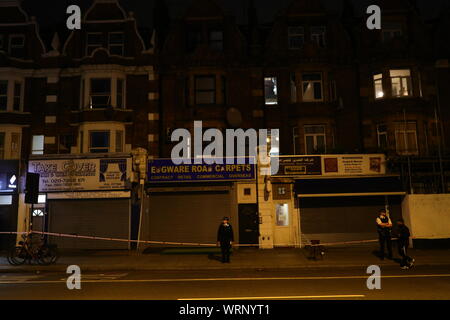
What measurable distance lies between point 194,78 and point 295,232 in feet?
34.8

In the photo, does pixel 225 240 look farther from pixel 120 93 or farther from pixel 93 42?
pixel 93 42

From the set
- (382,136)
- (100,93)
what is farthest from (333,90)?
(100,93)

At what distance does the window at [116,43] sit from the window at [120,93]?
1971 mm

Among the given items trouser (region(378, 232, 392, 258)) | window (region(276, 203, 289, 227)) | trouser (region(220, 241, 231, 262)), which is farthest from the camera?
window (region(276, 203, 289, 227))

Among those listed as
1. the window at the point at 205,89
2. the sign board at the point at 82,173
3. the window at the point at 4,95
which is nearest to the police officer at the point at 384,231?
the window at the point at 205,89

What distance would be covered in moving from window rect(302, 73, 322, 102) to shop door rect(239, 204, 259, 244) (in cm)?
739

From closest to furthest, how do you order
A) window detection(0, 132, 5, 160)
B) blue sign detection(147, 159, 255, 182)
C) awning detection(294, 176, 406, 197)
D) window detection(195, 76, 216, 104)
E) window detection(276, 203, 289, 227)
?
awning detection(294, 176, 406, 197)
blue sign detection(147, 159, 255, 182)
window detection(276, 203, 289, 227)
window detection(0, 132, 5, 160)
window detection(195, 76, 216, 104)

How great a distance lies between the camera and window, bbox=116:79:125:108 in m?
22.3

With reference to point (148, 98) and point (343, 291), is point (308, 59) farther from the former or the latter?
point (343, 291)

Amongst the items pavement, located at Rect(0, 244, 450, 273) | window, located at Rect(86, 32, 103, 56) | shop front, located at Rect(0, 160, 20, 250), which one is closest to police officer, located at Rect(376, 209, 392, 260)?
pavement, located at Rect(0, 244, 450, 273)

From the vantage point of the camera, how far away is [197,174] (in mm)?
20359

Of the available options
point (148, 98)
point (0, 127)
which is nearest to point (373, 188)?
point (148, 98)

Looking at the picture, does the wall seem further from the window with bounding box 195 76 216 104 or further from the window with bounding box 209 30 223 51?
the window with bounding box 209 30 223 51
